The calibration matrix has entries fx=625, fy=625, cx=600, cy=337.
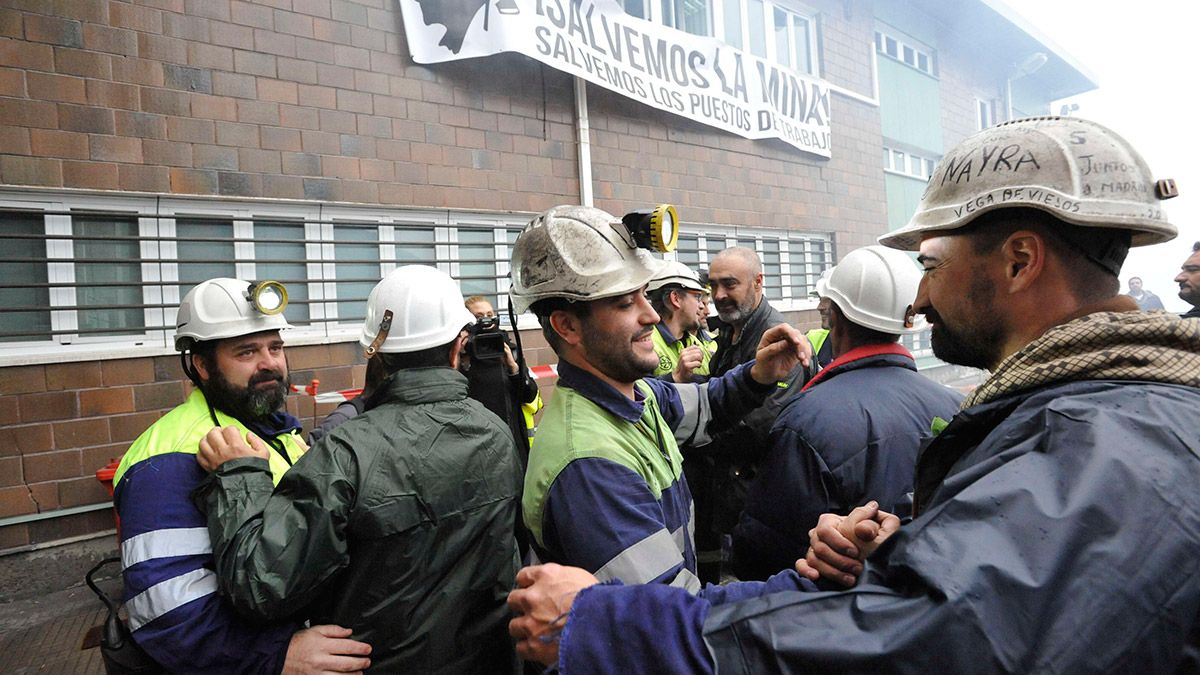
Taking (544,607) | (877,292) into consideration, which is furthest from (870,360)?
(544,607)

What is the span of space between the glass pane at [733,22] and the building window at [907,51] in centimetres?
400

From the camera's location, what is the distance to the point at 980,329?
1.18 meters

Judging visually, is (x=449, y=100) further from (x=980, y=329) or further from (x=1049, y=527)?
(x=1049, y=527)

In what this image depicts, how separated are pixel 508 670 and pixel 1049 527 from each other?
1.69 metres

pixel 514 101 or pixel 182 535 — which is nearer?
pixel 182 535

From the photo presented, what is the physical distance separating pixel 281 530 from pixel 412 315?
2.74 ft

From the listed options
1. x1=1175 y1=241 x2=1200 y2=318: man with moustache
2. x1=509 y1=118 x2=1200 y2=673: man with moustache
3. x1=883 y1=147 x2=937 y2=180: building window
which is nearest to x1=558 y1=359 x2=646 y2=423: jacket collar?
x1=509 y1=118 x2=1200 y2=673: man with moustache

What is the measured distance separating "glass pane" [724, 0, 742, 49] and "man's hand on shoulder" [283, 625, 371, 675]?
29.0 ft

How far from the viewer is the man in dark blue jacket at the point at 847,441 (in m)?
1.87

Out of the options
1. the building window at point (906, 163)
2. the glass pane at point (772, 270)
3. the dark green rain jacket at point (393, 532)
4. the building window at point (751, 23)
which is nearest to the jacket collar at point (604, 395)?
the dark green rain jacket at point (393, 532)

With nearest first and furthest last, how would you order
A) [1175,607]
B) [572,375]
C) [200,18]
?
[1175,607], [572,375], [200,18]

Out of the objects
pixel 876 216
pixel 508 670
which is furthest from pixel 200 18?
pixel 876 216

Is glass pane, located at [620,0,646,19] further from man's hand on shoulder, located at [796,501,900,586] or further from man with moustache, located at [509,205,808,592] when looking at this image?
man's hand on shoulder, located at [796,501,900,586]

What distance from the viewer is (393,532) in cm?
172
